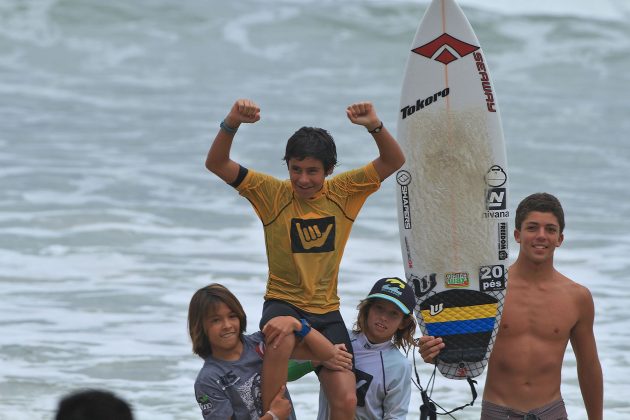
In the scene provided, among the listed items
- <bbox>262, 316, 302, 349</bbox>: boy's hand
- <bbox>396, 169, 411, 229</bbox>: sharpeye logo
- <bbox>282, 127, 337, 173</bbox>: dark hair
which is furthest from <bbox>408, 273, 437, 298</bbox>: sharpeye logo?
<bbox>262, 316, 302, 349</bbox>: boy's hand

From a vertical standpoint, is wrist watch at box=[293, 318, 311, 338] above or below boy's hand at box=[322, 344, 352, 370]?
above

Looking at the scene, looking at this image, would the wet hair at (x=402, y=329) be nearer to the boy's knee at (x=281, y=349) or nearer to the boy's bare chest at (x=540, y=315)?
the boy's bare chest at (x=540, y=315)

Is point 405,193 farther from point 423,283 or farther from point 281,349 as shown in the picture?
point 281,349

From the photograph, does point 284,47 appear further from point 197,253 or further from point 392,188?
point 197,253

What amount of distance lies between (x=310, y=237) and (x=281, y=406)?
2.07ft

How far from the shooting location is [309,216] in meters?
4.06

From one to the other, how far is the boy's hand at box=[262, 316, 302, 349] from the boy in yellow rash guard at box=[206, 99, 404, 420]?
179mm

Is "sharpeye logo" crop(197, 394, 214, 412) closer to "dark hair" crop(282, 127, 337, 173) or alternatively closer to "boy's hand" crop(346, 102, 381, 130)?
"dark hair" crop(282, 127, 337, 173)

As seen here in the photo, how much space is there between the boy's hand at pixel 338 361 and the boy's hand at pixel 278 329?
0.69 feet

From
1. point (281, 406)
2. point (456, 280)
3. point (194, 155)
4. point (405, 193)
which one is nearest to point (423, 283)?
point (456, 280)

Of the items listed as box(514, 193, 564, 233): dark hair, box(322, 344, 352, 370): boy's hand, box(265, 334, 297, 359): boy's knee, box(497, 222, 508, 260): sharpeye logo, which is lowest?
box(322, 344, 352, 370): boy's hand

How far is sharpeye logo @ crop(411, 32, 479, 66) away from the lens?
193 inches

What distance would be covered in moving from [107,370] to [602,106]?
1319 centimetres

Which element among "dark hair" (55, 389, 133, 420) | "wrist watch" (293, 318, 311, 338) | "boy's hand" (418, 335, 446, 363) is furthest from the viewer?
"boy's hand" (418, 335, 446, 363)
